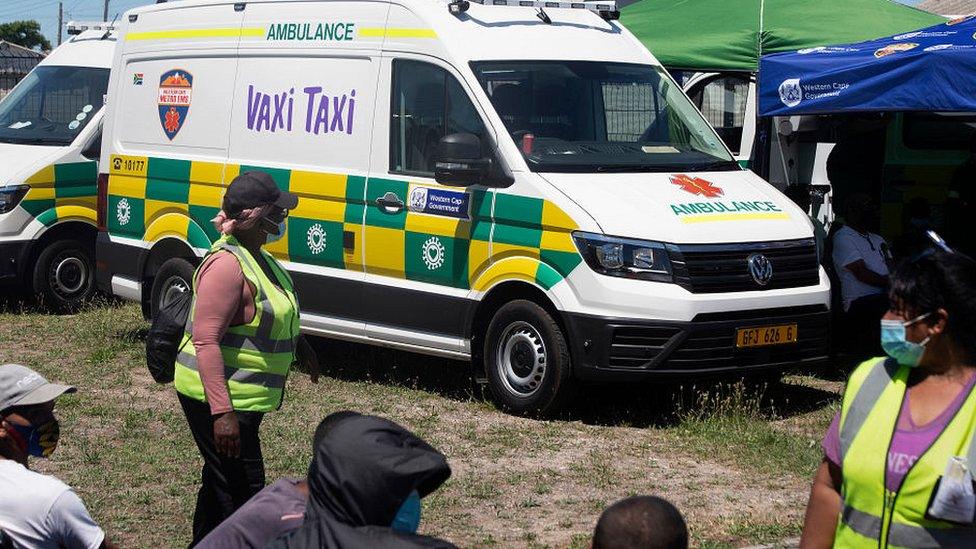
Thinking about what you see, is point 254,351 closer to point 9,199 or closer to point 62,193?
point 9,199

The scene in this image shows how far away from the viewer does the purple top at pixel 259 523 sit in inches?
136

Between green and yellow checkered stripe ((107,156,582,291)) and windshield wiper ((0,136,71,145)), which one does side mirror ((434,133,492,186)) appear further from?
windshield wiper ((0,136,71,145))

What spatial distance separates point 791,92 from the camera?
30.6 ft

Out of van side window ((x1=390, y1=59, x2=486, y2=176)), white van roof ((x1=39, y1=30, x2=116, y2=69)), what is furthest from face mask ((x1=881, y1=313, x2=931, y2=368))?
white van roof ((x1=39, y1=30, x2=116, y2=69))

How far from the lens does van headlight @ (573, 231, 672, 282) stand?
306 inches

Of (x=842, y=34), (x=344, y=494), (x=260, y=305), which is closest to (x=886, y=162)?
(x=842, y=34)

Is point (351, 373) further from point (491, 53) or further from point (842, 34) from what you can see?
point (842, 34)

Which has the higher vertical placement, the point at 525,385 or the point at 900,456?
the point at 900,456

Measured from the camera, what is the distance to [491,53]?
8609 millimetres

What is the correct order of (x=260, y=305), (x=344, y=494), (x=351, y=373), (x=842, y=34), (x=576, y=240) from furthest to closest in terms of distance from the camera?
(x=842, y=34) → (x=351, y=373) → (x=576, y=240) → (x=260, y=305) → (x=344, y=494)

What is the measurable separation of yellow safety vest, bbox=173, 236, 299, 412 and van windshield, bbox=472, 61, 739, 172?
3.30 meters

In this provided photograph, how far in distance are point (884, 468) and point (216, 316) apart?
2.46 meters

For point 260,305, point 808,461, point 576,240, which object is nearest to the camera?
point 260,305

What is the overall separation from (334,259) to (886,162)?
4.67 metres
